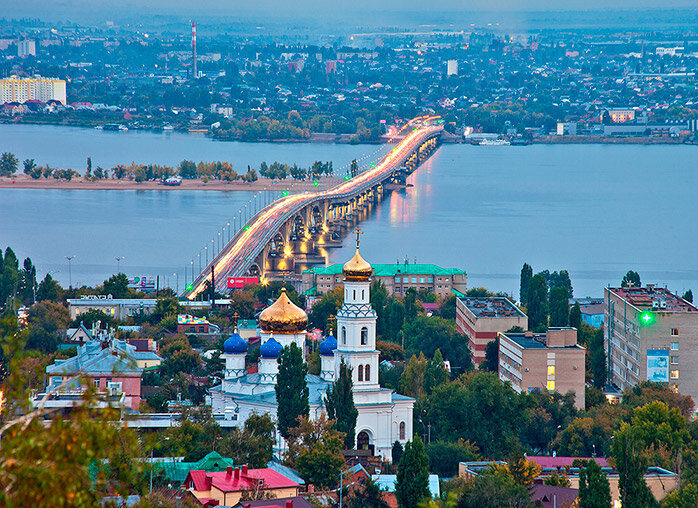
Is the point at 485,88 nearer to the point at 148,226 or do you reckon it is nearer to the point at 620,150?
the point at 620,150

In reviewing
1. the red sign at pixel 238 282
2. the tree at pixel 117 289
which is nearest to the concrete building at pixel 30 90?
the red sign at pixel 238 282

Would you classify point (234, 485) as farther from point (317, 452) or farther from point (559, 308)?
point (559, 308)

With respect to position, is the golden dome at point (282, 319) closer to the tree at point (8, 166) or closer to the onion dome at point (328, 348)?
the onion dome at point (328, 348)

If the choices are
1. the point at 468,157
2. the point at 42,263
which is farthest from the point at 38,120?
the point at 42,263

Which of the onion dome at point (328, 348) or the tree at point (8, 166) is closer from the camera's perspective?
the onion dome at point (328, 348)

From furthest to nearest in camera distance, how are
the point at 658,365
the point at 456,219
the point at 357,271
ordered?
the point at 456,219, the point at 658,365, the point at 357,271

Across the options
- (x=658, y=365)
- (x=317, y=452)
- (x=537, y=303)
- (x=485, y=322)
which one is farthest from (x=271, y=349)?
(x=537, y=303)

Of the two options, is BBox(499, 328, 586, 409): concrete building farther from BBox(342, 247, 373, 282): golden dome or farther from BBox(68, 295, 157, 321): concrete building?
BBox(68, 295, 157, 321): concrete building
